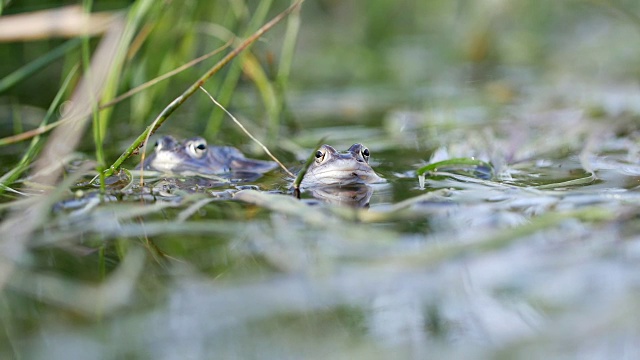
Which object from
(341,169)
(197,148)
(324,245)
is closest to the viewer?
(324,245)

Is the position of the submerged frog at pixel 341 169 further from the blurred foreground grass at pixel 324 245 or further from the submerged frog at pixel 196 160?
the submerged frog at pixel 196 160

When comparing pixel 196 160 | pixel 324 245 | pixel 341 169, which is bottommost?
pixel 324 245

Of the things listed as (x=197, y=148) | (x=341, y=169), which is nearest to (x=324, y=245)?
(x=341, y=169)

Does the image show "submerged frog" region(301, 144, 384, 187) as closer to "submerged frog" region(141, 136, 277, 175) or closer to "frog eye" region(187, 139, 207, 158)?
"submerged frog" region(141, 136, 277, 175)

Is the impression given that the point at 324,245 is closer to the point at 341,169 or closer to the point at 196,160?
the point at 341,169

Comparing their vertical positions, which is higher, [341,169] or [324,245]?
[341,169]

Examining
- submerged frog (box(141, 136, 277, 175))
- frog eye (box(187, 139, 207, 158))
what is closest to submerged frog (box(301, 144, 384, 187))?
submerged frog (box(141, 136, 277, 175))
